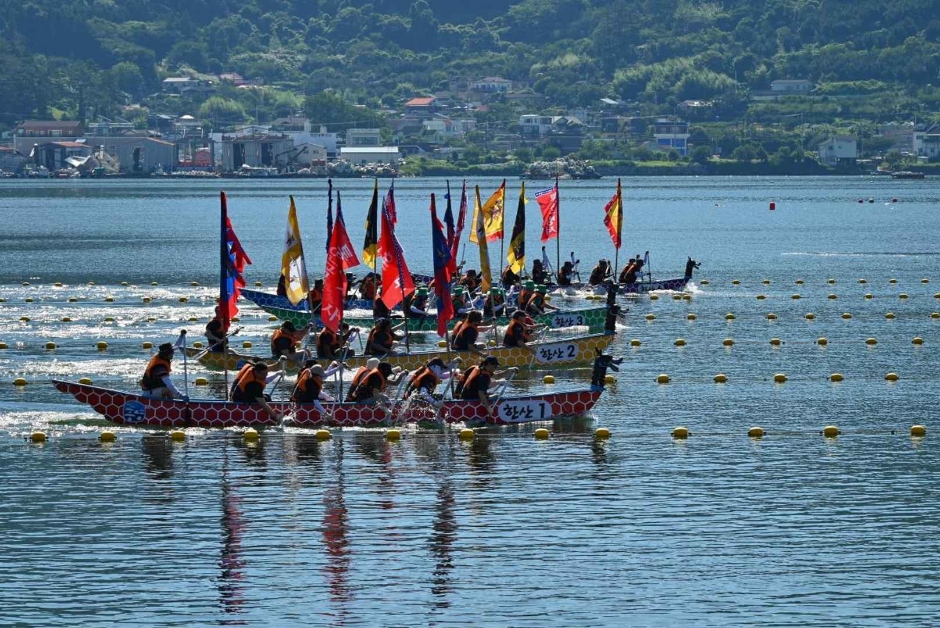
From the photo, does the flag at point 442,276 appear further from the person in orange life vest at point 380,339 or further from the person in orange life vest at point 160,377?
the person in orange life vest at point 160,377

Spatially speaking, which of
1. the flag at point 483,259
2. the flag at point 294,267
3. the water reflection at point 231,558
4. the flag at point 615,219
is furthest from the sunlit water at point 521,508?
the flag at point 615,219

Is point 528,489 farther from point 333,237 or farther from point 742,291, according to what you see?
point 742,291

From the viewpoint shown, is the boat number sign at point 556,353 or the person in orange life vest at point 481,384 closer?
the person in orange life vest at point 481,384

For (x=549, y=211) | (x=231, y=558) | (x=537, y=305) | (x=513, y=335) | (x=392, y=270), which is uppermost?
(x=549, y=211)

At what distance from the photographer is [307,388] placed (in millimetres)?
42188

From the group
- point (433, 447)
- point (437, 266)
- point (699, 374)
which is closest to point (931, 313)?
point (699, 374)

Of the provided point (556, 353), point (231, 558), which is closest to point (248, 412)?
point (231, 558)

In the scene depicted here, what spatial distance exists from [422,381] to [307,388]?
8.93 feet

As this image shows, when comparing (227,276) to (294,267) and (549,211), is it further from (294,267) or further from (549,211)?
(549,211)

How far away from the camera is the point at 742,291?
84938mm

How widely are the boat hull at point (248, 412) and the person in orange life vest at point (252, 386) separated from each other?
0.48 ft

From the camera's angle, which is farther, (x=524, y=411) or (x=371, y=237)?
(x=371, y=237)

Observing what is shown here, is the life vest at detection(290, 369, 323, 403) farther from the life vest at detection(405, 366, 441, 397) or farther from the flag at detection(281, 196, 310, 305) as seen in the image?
the flag at detection(281, 196, 310, 305)

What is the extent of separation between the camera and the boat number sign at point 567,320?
201 feet
